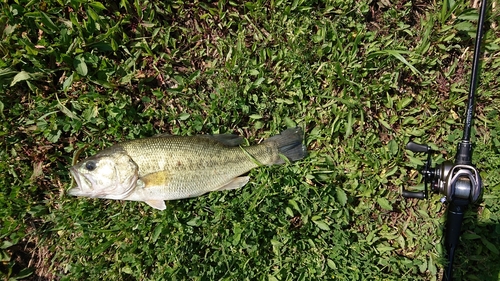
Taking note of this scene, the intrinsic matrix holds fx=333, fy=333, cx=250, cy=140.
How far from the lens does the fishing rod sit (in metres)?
2.71

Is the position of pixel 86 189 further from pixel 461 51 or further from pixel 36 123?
pixel 461 51

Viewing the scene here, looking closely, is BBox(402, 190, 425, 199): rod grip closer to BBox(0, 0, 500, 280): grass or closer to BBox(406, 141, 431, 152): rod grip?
BBox(0, 0, 500, 280): grass

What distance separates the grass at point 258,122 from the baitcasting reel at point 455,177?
0.20 meters

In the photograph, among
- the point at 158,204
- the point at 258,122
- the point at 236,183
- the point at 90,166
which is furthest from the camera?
the point at 258,122

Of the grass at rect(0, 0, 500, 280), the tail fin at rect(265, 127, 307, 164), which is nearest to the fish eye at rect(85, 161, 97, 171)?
the grass at rect(0, 0, 500, 280)

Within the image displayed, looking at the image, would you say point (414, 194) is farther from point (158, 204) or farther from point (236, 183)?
point (158, 204)

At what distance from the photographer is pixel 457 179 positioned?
274cm

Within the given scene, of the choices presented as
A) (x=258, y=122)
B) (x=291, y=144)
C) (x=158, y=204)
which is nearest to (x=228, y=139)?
(x=258, y=122)

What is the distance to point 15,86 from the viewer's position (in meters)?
3.06

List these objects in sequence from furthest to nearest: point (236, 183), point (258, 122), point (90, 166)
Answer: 1. point (258, 122)
2. point (236, 183)
3. point (90, 166)

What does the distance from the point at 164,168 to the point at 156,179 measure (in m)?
0.11

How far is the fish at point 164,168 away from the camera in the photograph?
2.66 metres

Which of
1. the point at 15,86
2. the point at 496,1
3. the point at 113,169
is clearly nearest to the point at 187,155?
the point at 113,169

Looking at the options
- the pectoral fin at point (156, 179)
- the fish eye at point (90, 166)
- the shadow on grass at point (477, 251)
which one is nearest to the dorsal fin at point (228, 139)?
the pectoral fin at point (156, 179)
